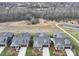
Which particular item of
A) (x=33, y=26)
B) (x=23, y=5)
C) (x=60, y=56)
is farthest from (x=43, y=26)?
(x=60, y=56)

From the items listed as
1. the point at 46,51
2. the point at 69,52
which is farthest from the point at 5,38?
the point at 69,52

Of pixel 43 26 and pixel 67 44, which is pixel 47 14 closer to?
pixel 43 26

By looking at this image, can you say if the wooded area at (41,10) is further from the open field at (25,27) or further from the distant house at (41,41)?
the distant house at (41,41)

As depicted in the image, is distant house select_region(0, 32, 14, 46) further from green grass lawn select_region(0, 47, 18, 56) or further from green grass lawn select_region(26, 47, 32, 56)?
green grass lawn select_region(26, 47, 32, 56)

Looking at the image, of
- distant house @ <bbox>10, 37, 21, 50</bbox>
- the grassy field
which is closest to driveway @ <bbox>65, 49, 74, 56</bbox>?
the grassy field

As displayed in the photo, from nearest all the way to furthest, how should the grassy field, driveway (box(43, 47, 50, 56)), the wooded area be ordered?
driveway (box(43, 47, 50, 56)) < the grassy field < the wooded area

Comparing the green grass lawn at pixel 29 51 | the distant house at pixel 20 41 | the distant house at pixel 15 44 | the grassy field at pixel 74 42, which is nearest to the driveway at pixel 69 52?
the grassy field at pixel 74 42
